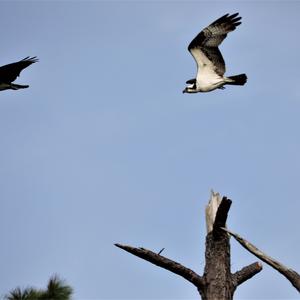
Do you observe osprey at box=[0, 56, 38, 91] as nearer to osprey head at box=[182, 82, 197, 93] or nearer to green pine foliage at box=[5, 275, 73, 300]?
osprey head at box=[182, 82, 197, 93]

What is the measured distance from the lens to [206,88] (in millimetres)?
16500

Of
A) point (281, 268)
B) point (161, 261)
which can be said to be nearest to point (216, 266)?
point (161, 261)

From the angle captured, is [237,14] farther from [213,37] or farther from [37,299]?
[37,299]

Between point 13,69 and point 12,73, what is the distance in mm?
174

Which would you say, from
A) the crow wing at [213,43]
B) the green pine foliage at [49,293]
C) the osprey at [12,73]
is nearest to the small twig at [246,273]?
the green pine foliage at [49,293]

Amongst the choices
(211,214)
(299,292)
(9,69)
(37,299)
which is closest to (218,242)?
(211,214)

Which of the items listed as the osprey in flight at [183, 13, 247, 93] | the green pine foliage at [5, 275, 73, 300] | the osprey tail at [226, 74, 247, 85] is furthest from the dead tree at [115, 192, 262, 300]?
the osprey in flight at [183, 13, 247, 93]

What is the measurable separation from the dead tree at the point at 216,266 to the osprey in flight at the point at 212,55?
5.75 meters

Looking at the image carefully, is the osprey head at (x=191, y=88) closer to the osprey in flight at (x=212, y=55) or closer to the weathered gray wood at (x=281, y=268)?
the osprey in flight at (x=212, y=55)

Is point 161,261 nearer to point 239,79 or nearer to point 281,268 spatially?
point 281,268

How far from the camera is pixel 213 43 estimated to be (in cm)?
1578

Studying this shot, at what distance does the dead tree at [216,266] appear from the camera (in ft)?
33.4

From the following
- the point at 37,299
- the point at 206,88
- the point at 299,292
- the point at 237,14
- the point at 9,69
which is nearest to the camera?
the point at 37,299

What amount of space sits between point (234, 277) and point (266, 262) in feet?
2.48
